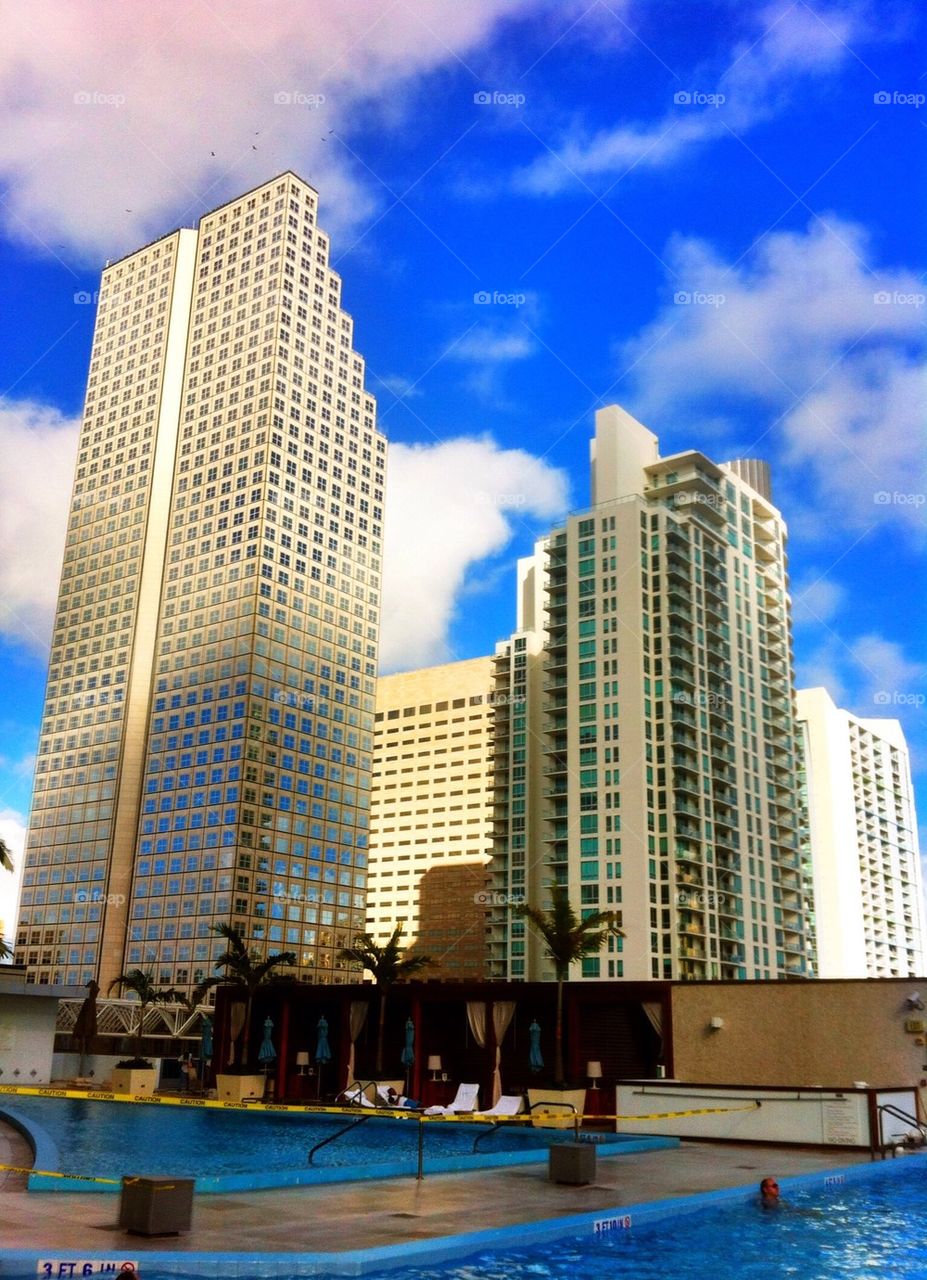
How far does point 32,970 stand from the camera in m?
126

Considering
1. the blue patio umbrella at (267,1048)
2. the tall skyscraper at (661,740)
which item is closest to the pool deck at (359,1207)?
the blue patio umbrella at (267,1048)

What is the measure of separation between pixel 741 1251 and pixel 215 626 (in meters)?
116

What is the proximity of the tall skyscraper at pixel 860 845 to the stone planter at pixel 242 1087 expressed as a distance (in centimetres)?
10232

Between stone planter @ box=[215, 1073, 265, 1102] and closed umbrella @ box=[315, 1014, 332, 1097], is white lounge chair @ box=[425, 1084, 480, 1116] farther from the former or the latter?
stone planter @ box=[215, 1073, 265, 1102]

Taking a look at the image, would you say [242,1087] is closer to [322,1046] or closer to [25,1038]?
[322,1046]

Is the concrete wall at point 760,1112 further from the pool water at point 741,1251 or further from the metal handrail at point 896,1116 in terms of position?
the pool water at point 741,1251

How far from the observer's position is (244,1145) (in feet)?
96.3

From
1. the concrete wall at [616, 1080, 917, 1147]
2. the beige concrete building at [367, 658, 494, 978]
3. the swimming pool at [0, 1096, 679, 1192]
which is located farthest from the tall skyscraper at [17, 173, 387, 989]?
the concrete wall at [616, 1080, 917, 1147]

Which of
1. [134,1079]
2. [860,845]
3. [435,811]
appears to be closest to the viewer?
[134,1079]

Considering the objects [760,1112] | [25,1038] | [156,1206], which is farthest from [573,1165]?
[25,1038]

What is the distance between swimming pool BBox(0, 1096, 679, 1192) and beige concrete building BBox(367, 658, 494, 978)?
4037 inches

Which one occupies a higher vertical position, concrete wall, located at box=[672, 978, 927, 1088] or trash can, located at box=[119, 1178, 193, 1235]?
concrete wall, located at box=[672, 978, 927, 1088]

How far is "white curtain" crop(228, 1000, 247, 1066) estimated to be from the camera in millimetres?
44750

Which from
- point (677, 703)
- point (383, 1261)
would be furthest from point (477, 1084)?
point (677, 703)
